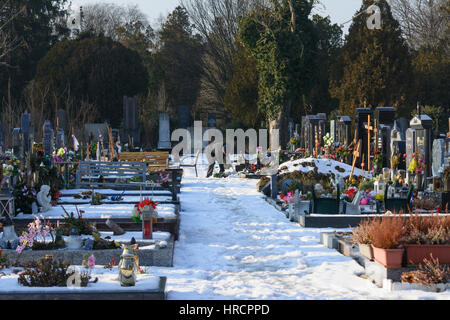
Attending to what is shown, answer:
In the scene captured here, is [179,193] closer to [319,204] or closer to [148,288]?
[319,204]

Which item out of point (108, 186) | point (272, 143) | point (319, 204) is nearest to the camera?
point (319, 204)

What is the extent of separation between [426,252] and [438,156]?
31.4ft

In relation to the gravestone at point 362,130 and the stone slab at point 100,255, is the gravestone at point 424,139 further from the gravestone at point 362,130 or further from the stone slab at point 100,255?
Answer: the stone slab at point 100,255

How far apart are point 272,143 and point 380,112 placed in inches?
448

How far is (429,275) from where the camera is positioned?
286 inches

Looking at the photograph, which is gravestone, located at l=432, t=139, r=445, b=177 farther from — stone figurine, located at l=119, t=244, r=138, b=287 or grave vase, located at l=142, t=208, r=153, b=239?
stone figurine, located at l=119, t=244, r=138, b=287

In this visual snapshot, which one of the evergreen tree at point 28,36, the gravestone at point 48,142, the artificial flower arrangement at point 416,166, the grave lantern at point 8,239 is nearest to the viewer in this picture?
the grave lantern at point 8,239

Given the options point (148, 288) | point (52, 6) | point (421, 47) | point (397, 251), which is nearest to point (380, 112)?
point (397, 251)

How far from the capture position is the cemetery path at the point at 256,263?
287 inches

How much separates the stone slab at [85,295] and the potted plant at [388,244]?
2.54 m

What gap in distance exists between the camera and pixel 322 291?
7359mm

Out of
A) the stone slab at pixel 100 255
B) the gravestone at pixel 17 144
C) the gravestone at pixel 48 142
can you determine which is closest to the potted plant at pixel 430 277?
the stone slab at pixel 100 255
